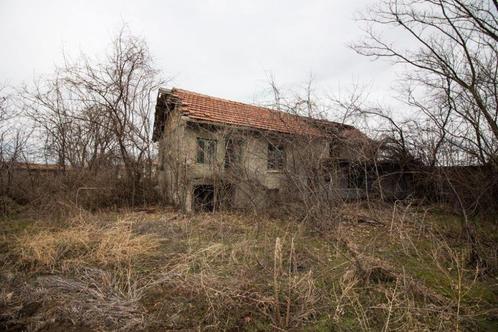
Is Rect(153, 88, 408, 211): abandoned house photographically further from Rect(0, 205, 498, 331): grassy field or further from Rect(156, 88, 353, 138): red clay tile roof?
Rect(0, 205, 498, 331): grassy field

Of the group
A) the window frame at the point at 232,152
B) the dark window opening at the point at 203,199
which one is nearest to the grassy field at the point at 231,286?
the window frame at the point at 232,152

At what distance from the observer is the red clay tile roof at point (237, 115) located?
9.07 metres

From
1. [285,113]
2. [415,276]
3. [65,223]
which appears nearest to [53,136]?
[65,223]

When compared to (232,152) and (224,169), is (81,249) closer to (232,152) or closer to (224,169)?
(224,169)

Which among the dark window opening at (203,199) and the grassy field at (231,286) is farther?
the dark window opening at (203,199)

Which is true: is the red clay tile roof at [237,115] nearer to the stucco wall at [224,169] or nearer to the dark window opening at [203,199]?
the stucco wall at [224,169]

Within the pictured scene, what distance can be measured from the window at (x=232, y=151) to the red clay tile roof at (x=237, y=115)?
1.62 meters

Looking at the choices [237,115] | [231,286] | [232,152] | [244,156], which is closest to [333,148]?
[244,156]

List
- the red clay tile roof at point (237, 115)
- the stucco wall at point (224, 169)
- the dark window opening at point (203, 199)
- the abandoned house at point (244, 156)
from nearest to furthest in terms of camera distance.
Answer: the abandoned house at point (244, 156) < the stucco wall at point (224, 169) < the red clay tile roof at point (237, 115) < the dark window opening at point (203, 199)

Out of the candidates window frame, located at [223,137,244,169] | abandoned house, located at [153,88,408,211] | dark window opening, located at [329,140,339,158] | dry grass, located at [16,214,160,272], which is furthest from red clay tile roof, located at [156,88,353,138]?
dry grass, located at [16,214,160,272]

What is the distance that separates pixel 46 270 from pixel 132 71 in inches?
417

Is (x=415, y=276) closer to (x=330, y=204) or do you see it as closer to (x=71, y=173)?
(x=330, y=204)

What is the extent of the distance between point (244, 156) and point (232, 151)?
1.48 feet

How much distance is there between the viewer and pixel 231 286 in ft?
10.7
